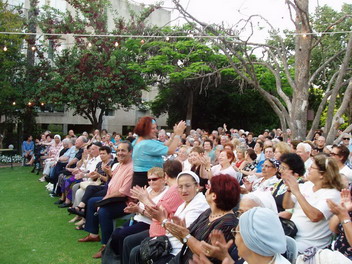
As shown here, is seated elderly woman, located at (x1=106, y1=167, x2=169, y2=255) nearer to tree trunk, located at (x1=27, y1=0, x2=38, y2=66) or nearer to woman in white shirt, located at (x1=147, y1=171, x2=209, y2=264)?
woman in white shirt, located at (x1=147, y1=171, x2=209, y2=264)

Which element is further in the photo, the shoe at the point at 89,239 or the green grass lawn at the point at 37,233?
the shoe at the point at 89,239

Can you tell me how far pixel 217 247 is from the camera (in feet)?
8.73

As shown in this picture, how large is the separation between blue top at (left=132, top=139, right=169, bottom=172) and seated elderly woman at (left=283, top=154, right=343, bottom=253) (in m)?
1.65

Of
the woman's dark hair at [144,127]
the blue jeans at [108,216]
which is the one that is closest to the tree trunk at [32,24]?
the blue jeans at [108,216]

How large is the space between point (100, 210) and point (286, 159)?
2.79m

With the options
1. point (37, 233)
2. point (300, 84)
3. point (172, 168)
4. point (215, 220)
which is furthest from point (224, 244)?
point (300, 84)

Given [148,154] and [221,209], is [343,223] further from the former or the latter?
[148,154]

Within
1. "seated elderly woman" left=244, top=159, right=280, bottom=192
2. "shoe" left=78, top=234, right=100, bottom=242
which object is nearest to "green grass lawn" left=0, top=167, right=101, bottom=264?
"shoe" left=78, top=234, right=100, bottom=242

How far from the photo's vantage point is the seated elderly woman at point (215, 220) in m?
3.08

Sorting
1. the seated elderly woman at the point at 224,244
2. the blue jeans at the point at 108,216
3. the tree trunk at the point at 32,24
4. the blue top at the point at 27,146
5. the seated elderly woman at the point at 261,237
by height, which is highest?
the tree trunk at the point at 32,24

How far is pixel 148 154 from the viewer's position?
4.94 m

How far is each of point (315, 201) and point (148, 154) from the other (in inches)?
81.7

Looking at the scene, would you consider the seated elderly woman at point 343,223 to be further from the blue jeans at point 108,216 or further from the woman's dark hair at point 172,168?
the blue jeans at point 108,216

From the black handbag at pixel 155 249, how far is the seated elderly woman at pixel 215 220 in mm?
489
